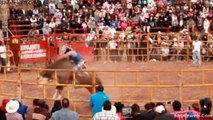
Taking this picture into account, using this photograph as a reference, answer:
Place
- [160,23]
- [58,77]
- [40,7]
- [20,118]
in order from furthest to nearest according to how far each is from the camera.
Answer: [40,7]
[160,23]
[58,77]
[20,118]

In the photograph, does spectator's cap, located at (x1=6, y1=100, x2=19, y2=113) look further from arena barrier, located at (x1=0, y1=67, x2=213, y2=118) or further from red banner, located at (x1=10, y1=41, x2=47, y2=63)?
red banner, located at (x1=10, y1=41, x2=47, y2=63)

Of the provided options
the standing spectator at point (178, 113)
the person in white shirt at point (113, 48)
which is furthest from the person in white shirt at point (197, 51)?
the standing spectator at point (178, 113)

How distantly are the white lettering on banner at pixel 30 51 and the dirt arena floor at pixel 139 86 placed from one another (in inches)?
31.3

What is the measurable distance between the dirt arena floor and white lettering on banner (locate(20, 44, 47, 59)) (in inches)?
31.3

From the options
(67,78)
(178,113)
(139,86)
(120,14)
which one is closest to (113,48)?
(120,14)

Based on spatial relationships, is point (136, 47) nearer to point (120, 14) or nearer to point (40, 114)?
point (120, 14)

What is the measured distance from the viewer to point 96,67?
2247 centimetres

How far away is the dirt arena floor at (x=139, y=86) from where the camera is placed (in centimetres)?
1368

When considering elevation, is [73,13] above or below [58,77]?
above

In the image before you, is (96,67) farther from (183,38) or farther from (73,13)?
(73,13)

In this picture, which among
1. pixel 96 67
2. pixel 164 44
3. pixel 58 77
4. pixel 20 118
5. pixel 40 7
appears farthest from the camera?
pixel 40 7

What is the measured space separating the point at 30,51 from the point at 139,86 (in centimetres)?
911

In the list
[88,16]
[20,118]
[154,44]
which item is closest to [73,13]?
[88,16]

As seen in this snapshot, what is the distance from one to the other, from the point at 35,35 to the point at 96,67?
3818 mm
